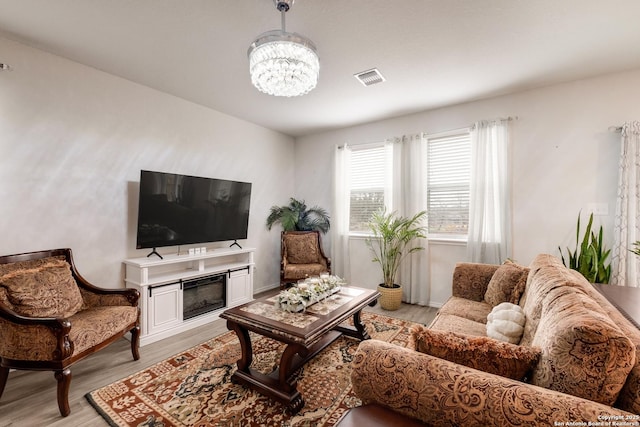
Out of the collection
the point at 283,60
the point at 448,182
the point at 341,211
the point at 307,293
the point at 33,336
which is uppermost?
the point at 283,60

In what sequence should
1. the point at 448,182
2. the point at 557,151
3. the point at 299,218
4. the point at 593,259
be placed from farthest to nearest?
the point at 299,218, the point at 448,182, the point at 557,151, the point at 593,259

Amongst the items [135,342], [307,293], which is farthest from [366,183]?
[135,342]

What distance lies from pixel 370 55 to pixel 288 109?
1642 mm

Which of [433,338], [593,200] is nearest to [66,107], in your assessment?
[433,338]

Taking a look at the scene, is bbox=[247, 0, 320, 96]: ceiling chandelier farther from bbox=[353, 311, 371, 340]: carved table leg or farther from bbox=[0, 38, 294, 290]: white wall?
bbox=[353, 311, 371, 340]: carved table leg

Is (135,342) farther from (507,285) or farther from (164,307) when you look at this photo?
(507,285)

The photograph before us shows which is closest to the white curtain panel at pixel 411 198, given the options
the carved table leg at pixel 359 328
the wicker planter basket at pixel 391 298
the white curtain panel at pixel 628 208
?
the wicker planter basket at pixel 391 298

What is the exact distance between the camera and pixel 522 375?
1.09 meters

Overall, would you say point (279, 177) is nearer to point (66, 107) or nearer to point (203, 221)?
point (203, 221)

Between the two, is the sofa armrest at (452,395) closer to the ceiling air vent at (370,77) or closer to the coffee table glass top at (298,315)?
the coffee table glass top at (298,315)

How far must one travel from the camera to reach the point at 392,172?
169 inches

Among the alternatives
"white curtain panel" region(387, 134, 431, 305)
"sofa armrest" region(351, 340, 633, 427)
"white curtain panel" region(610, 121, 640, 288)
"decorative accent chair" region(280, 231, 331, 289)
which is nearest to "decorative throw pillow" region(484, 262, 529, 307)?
"white curtain panel" region(610, 121, 640, 288)

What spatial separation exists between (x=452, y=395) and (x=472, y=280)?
217cm

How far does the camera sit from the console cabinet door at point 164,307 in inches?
115
